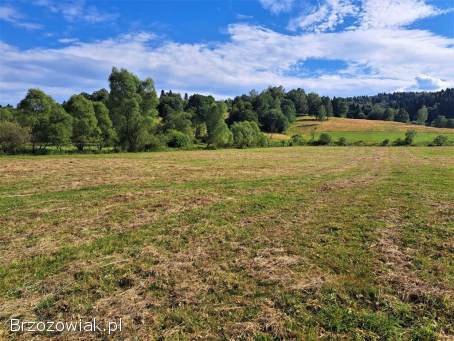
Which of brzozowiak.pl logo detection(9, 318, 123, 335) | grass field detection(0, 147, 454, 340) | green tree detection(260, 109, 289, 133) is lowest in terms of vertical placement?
brzozowiak.pl logo detection(9, 318, 123, 335)

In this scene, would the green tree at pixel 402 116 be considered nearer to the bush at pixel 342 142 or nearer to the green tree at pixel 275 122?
the green tree at pixel 275 122

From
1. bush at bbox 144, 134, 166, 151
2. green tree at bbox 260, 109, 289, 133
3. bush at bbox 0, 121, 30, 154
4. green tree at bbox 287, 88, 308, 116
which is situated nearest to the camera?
bush at bbox 0, 121, 30, 154

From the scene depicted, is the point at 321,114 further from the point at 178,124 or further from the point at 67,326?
the point at 67,326

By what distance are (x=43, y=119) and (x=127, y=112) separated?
37.8 feet

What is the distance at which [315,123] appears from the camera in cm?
11662

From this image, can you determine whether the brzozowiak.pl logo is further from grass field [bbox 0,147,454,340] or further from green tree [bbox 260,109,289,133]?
green tree [bbox 260,109,289,133]

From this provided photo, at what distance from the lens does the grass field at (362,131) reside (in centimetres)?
8647

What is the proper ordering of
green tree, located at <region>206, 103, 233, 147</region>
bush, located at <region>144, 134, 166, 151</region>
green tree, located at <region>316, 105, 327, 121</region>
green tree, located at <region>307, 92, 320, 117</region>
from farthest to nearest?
green tree, located at <region>307, 92, 320, 117</region> < green tree, located at <region>316, 105, 327, 121</region> < green tree, located at <region>206, 103, 233, 147</region> < bush, located at <region>144, 134, 166, 151</region>

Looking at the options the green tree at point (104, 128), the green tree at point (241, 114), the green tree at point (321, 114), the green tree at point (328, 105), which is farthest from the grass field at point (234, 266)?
the green tree at point (328, 105)

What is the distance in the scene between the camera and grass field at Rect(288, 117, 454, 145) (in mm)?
86469

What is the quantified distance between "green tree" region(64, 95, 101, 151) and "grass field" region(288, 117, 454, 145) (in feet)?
215

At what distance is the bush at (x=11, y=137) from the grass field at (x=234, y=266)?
30104 millimetres

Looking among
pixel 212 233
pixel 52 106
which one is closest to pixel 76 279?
pixel 212 233

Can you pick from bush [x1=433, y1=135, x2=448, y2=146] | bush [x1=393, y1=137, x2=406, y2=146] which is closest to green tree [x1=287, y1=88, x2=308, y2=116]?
bush [x1=393, y1=137, x2=406, y2=146]
